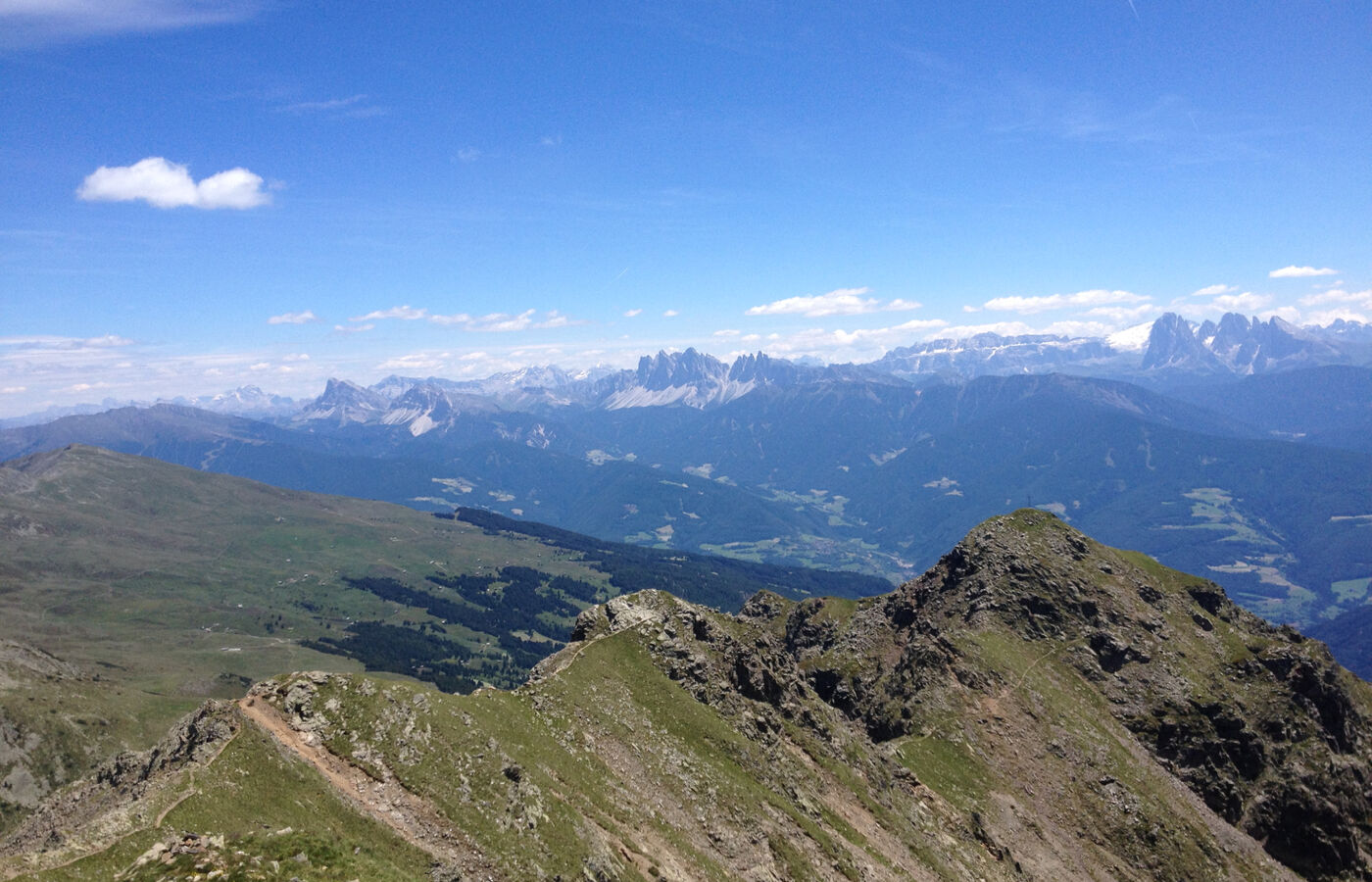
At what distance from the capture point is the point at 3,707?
197 metres

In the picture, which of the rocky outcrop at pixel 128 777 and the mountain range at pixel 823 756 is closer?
the mountain range at pixel 823 756

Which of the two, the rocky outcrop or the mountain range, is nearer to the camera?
the mountain range

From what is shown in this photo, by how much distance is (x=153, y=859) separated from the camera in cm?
3553

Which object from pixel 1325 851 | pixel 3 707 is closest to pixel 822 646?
pixel 1325 851

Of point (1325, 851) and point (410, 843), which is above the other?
point (410, 843)

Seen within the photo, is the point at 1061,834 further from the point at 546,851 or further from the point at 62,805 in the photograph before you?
the point at 62,805

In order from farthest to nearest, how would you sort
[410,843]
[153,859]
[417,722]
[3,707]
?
[3,707], [417,722], [410,843], [153,859]

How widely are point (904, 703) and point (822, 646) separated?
30.8 metres

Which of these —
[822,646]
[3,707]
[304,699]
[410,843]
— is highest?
[304,699]

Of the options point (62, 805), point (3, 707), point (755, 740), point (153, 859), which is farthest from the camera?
point (3, 707)

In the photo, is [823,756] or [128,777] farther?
[823,756]

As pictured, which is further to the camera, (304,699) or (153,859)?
(304,699)

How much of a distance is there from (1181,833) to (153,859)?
393 ft

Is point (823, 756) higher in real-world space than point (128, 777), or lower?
lower
